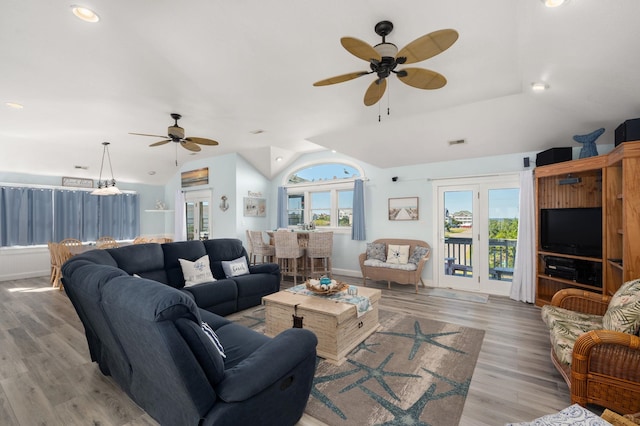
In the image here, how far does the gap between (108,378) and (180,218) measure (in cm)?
623

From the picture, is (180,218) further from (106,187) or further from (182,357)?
(182,357)

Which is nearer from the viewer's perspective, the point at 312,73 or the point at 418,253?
the point at 312,73

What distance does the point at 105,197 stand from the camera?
753cm

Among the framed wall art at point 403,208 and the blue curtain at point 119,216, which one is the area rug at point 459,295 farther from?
the blue curtain at point 119,216

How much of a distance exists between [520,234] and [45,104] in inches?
290

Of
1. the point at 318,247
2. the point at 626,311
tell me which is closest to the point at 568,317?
the point at 626,311

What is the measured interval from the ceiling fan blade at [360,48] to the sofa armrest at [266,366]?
1.95 metres

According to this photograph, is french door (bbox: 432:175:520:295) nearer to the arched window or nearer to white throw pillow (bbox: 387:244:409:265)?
white throw pillow (bbox: 387:244:409:265)

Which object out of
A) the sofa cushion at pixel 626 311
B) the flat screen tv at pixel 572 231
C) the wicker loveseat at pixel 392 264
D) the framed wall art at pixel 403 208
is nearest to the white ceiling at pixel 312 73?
the framed wall art at pixel 403 208

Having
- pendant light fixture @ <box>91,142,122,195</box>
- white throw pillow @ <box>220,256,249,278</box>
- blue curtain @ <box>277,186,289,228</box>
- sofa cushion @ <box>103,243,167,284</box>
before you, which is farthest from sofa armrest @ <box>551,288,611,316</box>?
pendant light fixture @ <box>91,142,122,195</box>

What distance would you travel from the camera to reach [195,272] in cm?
374

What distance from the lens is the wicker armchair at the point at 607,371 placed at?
1.82 meters

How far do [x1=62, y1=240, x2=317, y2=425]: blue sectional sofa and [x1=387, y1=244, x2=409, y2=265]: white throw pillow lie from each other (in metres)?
3.77

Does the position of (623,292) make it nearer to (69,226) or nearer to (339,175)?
(339,175)
